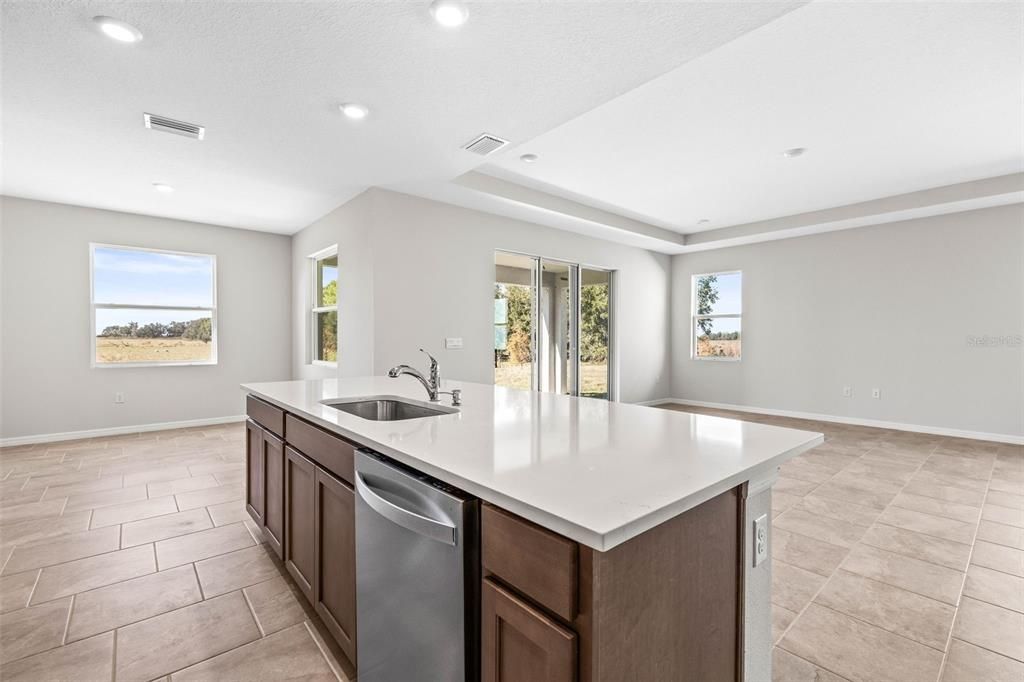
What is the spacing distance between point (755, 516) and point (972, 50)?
9.85 feet

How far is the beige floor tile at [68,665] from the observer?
1.57m

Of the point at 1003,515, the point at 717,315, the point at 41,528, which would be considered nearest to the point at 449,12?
the point at 41,528

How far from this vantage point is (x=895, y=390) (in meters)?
5.52

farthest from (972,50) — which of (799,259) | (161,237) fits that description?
(161,237)

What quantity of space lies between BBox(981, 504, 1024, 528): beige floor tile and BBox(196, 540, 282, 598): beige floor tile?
405 centimetres

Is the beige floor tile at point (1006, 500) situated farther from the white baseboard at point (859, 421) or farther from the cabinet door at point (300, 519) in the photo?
the cabinet door at point (300, 519)

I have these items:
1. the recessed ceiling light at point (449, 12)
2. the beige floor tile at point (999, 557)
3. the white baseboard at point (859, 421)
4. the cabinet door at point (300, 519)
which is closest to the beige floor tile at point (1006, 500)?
the beige floor tile at point (999, 557)

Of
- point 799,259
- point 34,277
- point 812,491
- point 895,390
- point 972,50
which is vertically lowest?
point 812,491

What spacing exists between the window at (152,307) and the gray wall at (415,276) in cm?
104

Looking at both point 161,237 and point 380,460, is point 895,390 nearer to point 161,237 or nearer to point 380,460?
point 380,460

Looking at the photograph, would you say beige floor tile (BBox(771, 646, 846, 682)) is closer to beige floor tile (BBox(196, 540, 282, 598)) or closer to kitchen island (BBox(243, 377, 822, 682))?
kitchen island (BBox(243, 377, 822, 682))

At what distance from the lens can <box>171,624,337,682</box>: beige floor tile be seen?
5.16 ft

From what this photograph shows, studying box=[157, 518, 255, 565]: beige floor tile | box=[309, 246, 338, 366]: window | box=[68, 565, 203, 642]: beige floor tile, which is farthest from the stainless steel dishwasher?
box=[309, 246, 338, 366]: window

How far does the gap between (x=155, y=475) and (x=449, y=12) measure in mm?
3912
